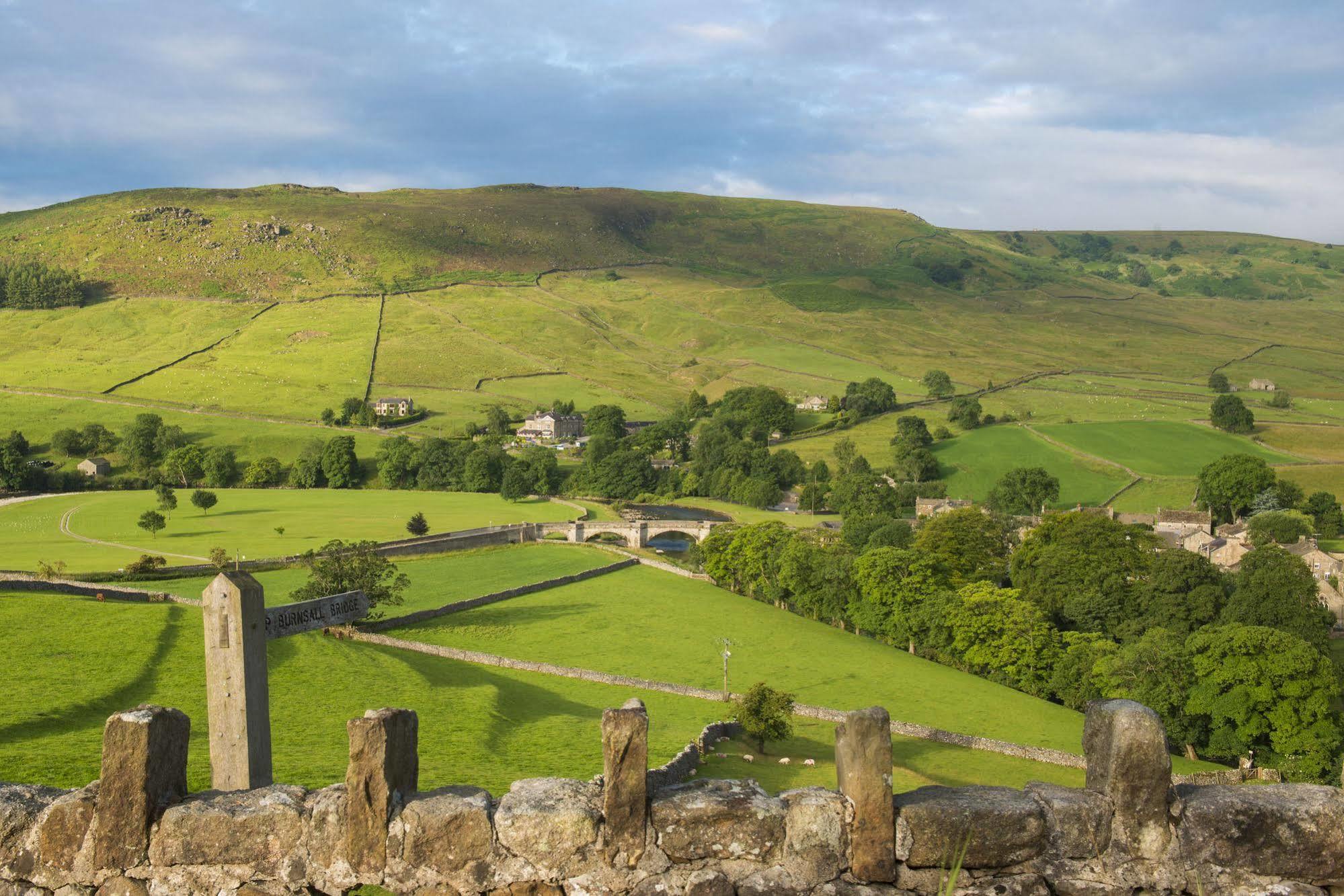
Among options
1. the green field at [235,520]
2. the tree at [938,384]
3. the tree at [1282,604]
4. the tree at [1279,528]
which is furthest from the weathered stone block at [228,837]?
the tree at [938,384]

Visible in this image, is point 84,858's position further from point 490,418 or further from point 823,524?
point 490,418

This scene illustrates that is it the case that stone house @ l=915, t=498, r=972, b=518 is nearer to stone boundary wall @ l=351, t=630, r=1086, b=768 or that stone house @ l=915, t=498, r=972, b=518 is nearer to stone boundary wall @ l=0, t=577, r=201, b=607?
stone boundary wall @ l=351, t=630, r=1086, b=768

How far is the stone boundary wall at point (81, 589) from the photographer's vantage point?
1658 inches

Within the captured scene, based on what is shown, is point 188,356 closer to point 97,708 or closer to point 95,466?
point 95,466

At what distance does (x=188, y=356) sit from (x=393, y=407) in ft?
143

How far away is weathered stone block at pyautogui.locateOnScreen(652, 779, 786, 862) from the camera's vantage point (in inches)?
Result: 254

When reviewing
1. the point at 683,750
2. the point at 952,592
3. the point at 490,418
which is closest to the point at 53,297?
the point at 490,418

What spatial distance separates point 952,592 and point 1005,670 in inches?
285

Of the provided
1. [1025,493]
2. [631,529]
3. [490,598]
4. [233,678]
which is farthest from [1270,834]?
[1025,493]

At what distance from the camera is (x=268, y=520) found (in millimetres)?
82375

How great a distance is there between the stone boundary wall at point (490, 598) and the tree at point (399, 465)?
44736 mm

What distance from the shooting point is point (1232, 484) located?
95.3 metres

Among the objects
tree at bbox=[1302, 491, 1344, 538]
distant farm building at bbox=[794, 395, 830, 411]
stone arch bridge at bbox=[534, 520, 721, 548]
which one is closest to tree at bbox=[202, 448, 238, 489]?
stone arch bridge at bbox=[534, 520, 721, 548]

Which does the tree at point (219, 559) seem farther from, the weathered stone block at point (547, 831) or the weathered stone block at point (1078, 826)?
the weathered stone block at point (1078, 826)
